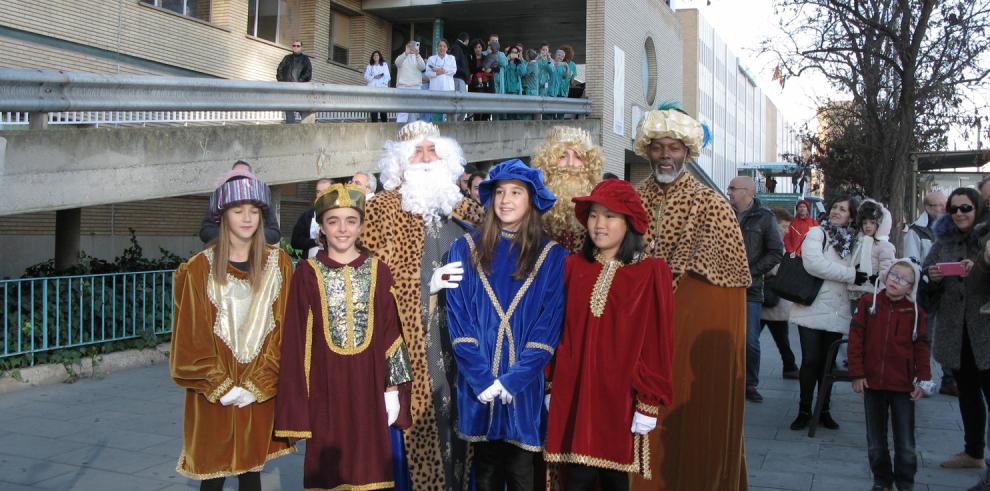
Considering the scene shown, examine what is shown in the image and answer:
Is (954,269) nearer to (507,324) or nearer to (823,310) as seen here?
(823,310)

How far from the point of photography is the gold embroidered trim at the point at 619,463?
4.04 metres

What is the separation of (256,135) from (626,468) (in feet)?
26.3

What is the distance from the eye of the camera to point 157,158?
31.2ft

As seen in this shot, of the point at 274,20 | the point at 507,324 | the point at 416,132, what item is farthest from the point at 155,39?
the point at 507,324

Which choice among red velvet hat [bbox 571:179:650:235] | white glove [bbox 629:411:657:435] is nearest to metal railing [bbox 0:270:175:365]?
red velvet hat [bbox 571:179:650:235]

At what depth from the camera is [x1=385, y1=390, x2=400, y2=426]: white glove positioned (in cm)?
438

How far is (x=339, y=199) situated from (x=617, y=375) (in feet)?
5.03

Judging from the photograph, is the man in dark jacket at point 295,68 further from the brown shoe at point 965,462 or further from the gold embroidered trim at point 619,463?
the gold embroidered trim at point 619,463

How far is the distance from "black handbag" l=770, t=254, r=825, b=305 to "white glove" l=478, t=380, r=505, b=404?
4.67 metres

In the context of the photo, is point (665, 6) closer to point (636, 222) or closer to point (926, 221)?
point (926, 221)

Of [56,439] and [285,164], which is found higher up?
[285,164]

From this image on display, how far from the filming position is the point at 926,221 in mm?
11102

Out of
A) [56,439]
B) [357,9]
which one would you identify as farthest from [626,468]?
[357,9]

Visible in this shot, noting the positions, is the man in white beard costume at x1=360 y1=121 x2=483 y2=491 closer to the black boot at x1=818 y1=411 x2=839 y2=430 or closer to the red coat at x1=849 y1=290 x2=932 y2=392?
the red coat at x1=849 y1=290 x2=932 y2=392
